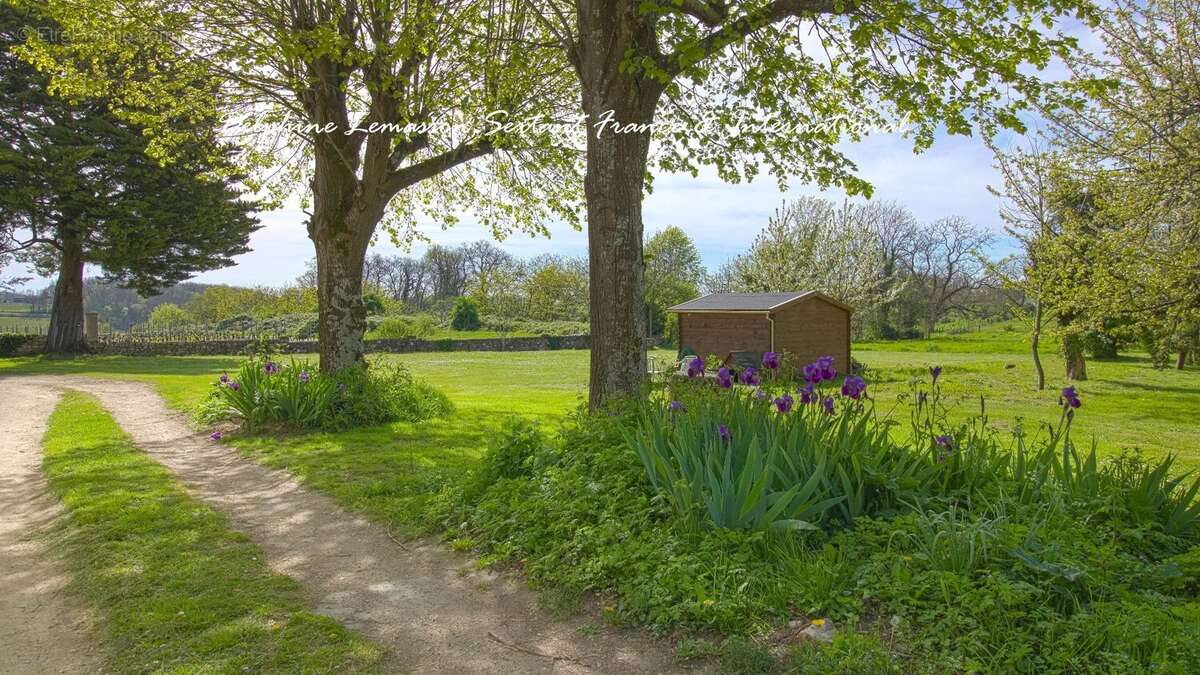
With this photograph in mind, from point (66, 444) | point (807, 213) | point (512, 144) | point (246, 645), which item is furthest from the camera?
point (807, 213)

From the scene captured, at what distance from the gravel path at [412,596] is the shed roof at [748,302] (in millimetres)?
15153

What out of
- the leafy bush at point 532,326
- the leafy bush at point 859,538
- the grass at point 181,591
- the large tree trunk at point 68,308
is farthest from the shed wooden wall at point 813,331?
the large tree trunk at point 68,308

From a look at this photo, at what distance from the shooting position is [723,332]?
20.9 m

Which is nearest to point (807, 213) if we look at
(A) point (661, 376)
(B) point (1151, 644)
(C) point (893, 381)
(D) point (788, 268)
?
(D) point (788, 268)

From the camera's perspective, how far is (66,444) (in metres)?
8.93

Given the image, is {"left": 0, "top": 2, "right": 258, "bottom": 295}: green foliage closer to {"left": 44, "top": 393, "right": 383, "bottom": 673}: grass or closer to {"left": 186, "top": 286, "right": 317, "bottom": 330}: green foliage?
{"left": 186, "top": 286, "right": 317, "bottom": 330}: green foliage

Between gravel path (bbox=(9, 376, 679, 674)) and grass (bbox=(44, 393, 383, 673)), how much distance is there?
0.57 feet

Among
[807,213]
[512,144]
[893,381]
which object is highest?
[807,213]

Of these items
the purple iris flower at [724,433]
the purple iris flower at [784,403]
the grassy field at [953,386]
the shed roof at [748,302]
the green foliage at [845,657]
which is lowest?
the grassy field at [953,386]

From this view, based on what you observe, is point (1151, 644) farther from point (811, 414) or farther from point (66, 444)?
point (66, 444)

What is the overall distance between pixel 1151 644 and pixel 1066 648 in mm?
321

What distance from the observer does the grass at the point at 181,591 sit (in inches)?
128

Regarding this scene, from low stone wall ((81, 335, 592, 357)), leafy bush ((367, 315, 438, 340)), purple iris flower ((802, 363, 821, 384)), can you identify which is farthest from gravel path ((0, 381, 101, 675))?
leafy bush ((367, 315, 438, 340))

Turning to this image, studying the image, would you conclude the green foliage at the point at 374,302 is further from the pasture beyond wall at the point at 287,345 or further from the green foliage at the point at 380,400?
the green foliage at the point at 380,400
